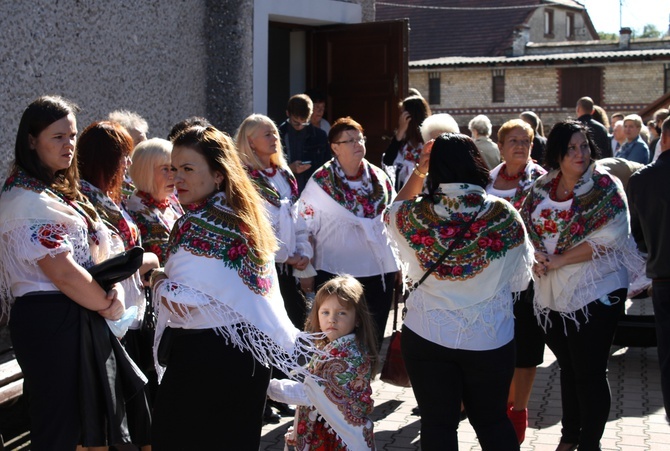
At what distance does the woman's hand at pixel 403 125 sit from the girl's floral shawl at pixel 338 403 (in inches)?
141

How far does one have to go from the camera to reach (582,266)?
5020 mm

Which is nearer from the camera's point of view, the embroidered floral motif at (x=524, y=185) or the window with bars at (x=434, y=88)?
the embroidered floral motif at (x=524, y=185)

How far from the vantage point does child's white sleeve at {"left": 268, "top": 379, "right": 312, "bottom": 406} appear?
4773 mm

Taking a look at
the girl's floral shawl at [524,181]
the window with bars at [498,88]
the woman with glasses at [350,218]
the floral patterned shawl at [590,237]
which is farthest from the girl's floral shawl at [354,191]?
the window with bars at [498,88]

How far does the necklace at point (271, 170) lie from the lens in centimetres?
621

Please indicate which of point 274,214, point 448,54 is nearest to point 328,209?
point 274,214

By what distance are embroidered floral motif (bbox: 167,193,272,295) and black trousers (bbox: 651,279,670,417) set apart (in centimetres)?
233

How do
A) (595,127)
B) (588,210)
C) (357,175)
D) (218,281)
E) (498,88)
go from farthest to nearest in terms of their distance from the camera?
1. (498,88)
2. (595,127)
3. (357,175)
4. (588,210)
5. (218,281)

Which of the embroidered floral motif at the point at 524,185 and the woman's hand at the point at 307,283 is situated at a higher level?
the embroidered floral motif at the point at 524,185

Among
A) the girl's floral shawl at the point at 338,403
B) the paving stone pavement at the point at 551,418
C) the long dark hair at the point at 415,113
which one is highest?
the long dark hair at the point at 415,113

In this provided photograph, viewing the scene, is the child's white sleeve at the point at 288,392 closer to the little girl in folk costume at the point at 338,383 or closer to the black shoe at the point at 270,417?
the little girl in folk costume at the point at 338,383

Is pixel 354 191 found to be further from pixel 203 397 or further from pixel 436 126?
pixel 203 397

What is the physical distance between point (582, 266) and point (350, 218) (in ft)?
5.86

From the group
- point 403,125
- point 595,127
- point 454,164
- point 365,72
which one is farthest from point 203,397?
point 595,127
